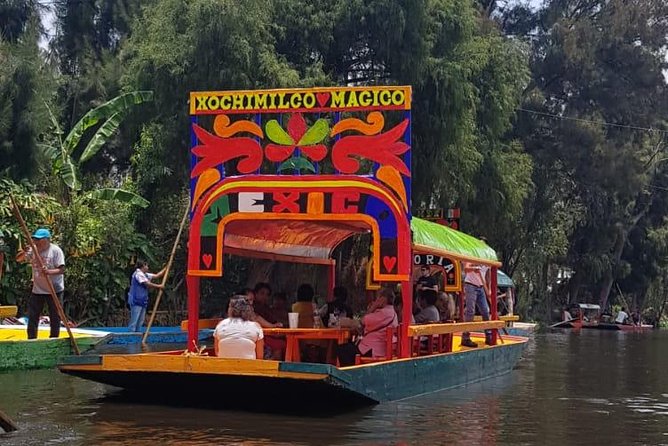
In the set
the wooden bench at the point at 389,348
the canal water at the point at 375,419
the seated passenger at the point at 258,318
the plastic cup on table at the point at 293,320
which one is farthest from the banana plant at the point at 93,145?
the wooden bench at the point at 389,348

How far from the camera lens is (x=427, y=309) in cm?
1330

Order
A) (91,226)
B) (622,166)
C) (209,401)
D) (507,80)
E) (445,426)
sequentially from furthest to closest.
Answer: (622,166), (507,80), (91,226), (209,401), (445,426)

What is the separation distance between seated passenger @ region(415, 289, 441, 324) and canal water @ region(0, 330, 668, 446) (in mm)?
1004

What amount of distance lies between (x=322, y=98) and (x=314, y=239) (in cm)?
397

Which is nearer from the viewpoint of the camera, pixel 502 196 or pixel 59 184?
pixel 59 184

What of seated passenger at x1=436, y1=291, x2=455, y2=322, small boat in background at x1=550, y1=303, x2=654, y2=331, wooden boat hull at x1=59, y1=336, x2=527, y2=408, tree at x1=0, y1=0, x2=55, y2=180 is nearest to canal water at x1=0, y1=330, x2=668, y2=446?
wooden boat hull at x1=59, y1=336, x2=527, y2=408

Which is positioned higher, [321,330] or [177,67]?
[177,67]

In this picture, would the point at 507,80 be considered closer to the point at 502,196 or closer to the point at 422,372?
the point at 502,196

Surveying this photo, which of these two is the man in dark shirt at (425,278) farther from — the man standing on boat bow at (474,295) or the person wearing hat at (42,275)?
the person wearing hat at (42,275)

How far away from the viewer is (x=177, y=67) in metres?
21.9

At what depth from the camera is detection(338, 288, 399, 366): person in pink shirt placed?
11.2m

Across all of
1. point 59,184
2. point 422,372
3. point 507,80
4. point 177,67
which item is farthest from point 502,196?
point 422,372

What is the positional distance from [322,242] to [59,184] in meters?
9.31

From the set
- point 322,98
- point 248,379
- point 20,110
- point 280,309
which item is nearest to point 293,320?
point 280,309
